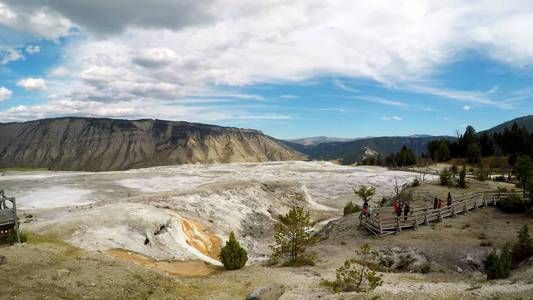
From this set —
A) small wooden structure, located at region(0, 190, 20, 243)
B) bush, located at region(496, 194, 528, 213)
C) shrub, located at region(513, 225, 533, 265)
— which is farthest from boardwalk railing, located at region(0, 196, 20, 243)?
bush, located at region(496, 194, 528, 213)

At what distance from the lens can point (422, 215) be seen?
1409 inches

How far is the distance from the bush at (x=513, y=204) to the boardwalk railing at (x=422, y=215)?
1.76 metres

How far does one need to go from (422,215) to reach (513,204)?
1022cm

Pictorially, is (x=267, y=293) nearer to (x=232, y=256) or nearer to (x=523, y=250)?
(x=232, y=256)

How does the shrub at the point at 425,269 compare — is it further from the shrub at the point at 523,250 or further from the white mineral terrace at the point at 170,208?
the white mineral terrace at the point at 170,208

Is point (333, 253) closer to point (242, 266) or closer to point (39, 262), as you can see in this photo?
point (242, 266)

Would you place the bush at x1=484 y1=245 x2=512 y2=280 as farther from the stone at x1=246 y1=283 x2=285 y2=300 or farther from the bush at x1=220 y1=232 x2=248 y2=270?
the bush at x1=220 y1=232 x2=248 y2=270

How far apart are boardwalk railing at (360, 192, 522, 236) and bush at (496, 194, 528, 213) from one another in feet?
5.78

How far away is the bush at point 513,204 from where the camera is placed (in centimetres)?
3866

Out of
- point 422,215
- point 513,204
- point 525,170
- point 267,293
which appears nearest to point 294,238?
point 267,293

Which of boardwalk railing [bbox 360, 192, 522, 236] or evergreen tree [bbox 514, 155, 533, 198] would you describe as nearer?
boardwalk railing [bbox 360, 192, 522, 236]

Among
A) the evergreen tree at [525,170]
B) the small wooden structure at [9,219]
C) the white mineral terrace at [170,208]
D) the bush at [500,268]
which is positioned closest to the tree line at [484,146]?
the white mineral terrace at [170,208]

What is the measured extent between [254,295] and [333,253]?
1423 cm

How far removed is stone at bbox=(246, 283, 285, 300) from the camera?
56.6ft
